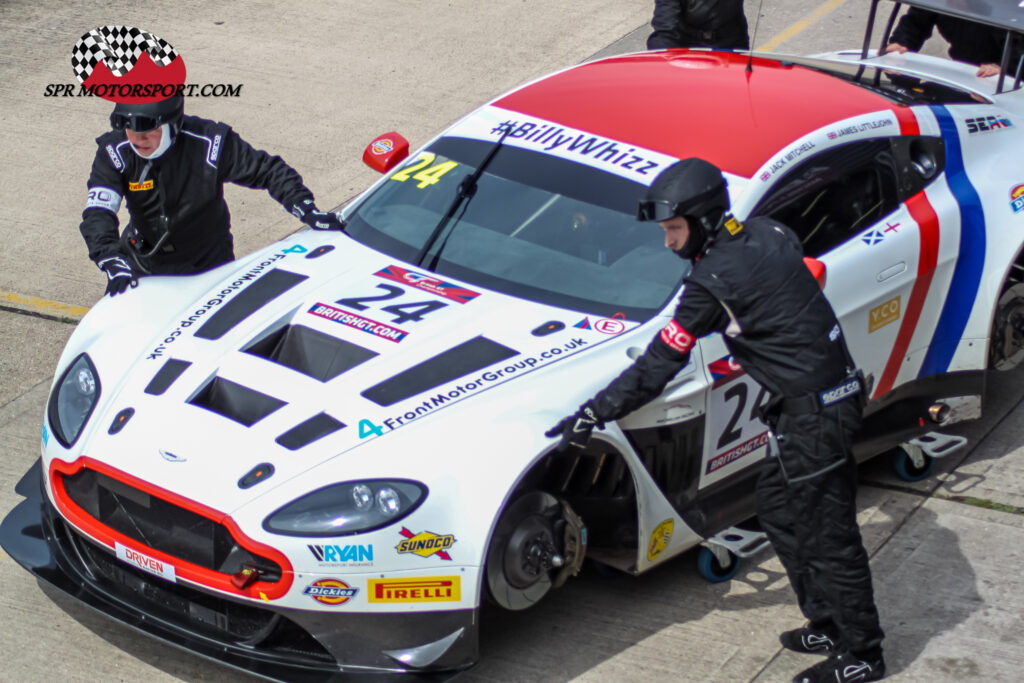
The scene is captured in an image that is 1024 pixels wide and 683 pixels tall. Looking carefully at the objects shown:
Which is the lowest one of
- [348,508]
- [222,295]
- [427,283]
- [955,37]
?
[348,508]

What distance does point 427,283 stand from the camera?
16.3 feet

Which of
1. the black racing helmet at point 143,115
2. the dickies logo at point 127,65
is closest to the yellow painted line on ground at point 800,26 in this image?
the dickies logo at point 127,65

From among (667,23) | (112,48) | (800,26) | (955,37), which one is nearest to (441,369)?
(667,23)

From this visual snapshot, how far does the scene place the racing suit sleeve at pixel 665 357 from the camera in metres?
4.28

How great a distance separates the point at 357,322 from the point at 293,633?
108 cm

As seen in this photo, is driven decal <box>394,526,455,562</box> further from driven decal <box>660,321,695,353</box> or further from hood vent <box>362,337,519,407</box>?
driven decal <box>660,321,695,353</box>

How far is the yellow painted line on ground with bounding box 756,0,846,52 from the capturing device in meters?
10.3

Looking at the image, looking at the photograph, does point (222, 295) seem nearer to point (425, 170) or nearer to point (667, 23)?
point (425, 170)

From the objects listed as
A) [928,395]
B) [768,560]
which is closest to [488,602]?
[768,560]

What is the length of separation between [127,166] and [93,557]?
5.96 ft

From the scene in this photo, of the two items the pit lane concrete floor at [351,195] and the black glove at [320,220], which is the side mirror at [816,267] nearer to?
the pit lane concrete floor at [351,195]

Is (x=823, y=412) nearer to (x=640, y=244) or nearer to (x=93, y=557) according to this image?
(x=640, y=244)

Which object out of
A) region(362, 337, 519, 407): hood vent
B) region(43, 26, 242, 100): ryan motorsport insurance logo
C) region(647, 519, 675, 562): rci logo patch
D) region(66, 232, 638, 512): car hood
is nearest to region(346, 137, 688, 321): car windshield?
region(66, 232, 638, 512): car hood

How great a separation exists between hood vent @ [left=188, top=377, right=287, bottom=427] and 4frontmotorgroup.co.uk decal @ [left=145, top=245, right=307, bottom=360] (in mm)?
340
